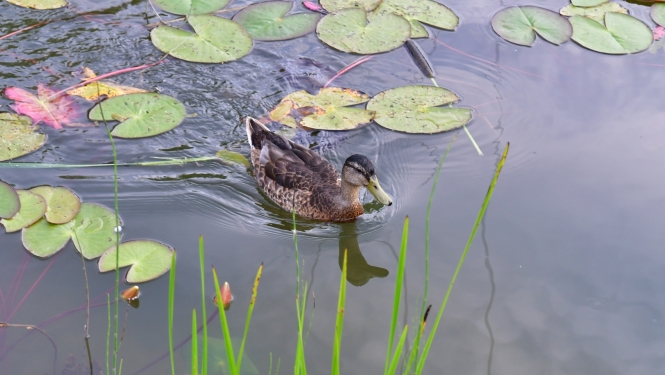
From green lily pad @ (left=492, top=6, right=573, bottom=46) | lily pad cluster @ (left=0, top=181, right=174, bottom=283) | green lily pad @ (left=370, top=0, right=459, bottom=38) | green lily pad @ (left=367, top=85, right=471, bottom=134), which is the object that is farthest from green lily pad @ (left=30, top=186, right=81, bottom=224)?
green lily pad @ (left=492, top=6, right=573, bottom=46)

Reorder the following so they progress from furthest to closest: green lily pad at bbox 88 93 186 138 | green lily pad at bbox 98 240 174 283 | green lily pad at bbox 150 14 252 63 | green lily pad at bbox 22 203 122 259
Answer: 1. green lily pad at bbox 150 14 252 63
2. green lily pad at bbox 88 93 186 138
3. green lily pad at bbox 22 203 122 259
4. green lily pad at bbox 98 240 174 283

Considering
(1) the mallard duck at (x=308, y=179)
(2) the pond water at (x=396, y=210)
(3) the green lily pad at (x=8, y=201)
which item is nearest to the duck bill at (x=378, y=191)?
(1) the mallard duck at (x=308, y=179)

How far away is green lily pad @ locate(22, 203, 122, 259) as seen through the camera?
4.27 metres

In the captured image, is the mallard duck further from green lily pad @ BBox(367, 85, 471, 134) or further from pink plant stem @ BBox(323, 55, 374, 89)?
pink plant stem @ BBox(323, 55, 374, 89)

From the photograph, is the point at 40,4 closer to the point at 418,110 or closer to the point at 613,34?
the point at 418,110

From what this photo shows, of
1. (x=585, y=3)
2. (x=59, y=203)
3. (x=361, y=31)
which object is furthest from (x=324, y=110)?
(x=585, y=3)

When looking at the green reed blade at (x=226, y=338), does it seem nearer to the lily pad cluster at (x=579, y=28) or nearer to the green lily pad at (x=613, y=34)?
the lily pad cluster at (x=579, y=28)

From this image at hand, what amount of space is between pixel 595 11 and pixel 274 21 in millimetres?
3564

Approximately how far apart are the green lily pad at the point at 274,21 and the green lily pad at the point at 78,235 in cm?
280

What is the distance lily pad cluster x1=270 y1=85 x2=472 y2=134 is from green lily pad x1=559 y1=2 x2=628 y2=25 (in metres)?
2.20

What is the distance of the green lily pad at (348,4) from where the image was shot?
22.5 feet

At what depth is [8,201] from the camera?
451 centimetres

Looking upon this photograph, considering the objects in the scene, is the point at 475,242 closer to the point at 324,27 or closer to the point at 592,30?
the point at 324,27

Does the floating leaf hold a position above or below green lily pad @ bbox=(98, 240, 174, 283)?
above
